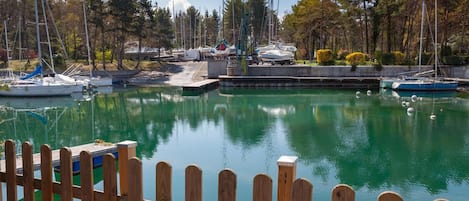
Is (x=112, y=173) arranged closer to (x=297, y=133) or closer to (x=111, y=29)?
(x=297, y=133)

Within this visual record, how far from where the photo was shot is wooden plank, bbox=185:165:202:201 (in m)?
2.28

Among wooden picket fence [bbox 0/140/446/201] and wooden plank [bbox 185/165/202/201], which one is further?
wooden plank [bbox 185/165/202/201]

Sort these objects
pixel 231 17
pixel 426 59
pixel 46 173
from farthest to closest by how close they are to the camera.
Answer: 1. pixel 231 17
2. pixel 426 59
3. pixel 46 173

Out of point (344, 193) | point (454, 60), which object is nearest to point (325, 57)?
point (454, 60)

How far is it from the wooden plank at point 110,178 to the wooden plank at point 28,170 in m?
0.63

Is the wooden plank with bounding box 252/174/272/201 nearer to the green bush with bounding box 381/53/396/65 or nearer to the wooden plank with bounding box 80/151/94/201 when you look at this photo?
the wooden plank with bounding box 80/151/94/201

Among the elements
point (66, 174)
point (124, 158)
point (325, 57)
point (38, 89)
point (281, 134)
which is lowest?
point (281, 134)

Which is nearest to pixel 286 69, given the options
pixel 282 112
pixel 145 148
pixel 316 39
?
pixel 282 112

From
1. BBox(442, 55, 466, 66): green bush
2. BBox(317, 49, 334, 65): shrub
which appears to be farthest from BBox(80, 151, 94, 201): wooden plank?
BBox(442, 55, 466, 66): green bush

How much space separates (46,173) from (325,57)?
97.7 feet

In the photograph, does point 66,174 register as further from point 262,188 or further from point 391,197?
point 391,197

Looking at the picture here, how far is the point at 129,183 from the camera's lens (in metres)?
2.49

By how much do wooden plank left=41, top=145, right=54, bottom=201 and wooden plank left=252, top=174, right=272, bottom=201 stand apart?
4.70 ft

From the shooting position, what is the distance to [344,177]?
29.7 ft
